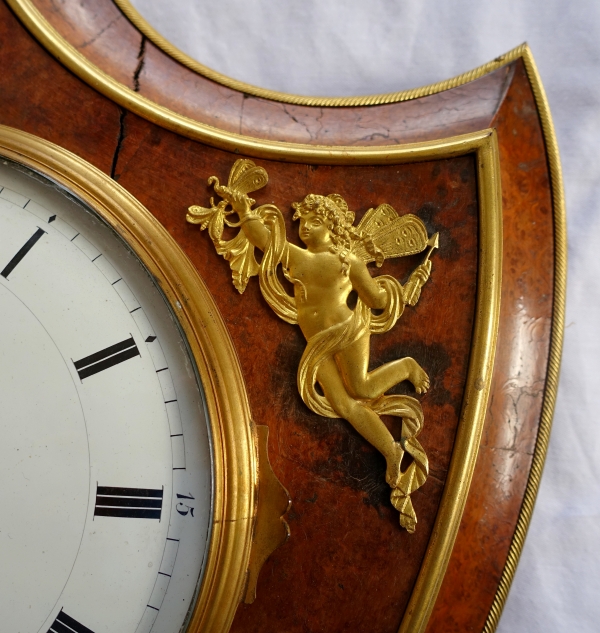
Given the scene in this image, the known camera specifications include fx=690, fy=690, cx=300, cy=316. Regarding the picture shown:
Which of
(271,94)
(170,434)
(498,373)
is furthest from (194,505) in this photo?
(271,94)

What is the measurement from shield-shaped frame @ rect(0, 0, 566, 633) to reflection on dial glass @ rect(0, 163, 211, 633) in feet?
0.13

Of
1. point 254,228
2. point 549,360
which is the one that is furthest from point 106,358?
point 549,360

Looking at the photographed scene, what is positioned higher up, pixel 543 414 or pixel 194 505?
pixel 543 414

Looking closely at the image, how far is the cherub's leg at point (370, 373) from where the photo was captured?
568 millimetres

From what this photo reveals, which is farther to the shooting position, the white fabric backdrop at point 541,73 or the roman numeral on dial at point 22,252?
the white fabric backdrop at point 541,73

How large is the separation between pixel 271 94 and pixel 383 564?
0.44 m

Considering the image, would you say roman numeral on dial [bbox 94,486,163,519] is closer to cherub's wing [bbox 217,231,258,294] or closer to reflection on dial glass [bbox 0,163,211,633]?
reflection on dial glass [bbox 0,163,211,633]

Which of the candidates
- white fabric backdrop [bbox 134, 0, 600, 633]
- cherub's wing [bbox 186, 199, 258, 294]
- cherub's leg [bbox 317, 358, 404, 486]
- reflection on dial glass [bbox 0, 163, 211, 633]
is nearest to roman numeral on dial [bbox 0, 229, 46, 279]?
reflection on dial glass [bbox 0, 163, 211, 633]

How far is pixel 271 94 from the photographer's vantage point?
658mm

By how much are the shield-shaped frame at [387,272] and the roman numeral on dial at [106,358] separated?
8 centimetres

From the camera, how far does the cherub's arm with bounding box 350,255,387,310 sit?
1.91ft

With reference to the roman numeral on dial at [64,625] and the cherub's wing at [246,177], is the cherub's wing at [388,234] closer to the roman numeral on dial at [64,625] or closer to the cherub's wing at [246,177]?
the cherub's wing at [246,177]

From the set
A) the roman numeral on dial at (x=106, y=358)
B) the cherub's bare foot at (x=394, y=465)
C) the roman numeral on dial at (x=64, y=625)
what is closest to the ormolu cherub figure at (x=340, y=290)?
the cherub's bare foot at (x=394, y=465)

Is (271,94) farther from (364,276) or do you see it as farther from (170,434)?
(170,434)
